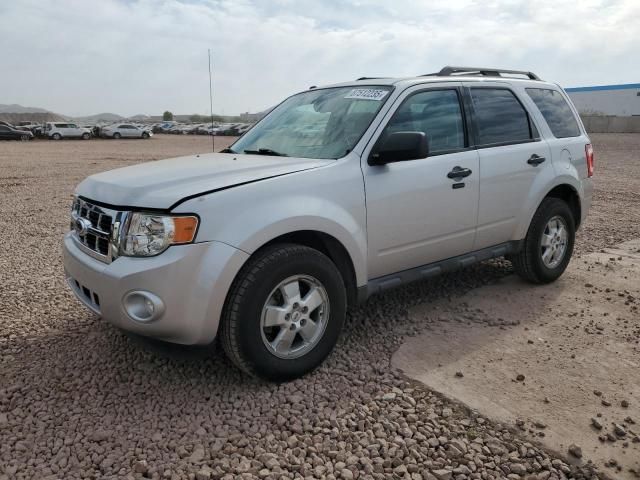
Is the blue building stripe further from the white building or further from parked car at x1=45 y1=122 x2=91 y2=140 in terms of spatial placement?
parked car at x1=45 y1=122 x2=91 y2=140

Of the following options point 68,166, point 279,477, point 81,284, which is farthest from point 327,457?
point 68,166

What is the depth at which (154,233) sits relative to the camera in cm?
287

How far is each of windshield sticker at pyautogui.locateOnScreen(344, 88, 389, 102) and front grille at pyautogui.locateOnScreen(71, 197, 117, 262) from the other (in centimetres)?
198

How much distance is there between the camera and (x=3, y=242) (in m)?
6.97

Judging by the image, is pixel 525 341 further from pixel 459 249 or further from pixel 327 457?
pixel 327 457

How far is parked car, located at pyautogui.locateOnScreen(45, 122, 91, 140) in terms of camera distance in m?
42.8

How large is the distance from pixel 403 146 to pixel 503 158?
1.37 m

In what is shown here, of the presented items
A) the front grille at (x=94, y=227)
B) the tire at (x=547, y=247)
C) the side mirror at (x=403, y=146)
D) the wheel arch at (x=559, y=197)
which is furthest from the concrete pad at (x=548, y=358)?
the front grille at (x=94, y=227)

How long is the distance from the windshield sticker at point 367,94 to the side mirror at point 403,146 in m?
0.51

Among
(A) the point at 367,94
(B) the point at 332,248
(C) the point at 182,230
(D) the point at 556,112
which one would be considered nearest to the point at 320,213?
(B) the point at 332,248

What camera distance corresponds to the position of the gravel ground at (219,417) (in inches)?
102

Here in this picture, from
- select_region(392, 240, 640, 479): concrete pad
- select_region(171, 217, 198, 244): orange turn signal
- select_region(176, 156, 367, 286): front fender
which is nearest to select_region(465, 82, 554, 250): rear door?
select_region(392, 240, 640, 479): concrete pad

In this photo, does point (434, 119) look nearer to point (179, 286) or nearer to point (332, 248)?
point (332, 248)

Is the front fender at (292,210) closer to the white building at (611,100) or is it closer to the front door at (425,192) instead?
the front door at (425,192)
